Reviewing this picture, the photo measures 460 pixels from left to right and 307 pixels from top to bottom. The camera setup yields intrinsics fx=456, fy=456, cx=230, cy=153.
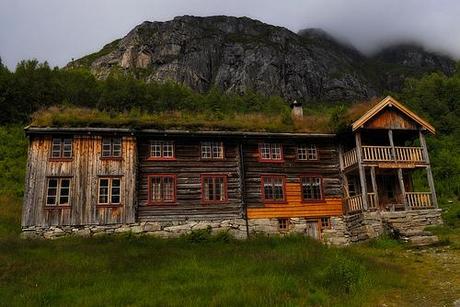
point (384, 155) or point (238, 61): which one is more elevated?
point (238, 61)

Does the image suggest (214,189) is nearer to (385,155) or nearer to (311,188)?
(311,188)

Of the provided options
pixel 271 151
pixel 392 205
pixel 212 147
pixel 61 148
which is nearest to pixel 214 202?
pixel 212 147

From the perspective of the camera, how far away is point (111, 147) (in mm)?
28766

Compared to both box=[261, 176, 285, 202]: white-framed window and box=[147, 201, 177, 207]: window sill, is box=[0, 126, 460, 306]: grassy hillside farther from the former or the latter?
box=[261, 176, 285, 202]: white-framed window

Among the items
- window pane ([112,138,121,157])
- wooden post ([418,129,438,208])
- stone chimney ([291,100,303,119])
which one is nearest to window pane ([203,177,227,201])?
window pane ([112,138,121,157])

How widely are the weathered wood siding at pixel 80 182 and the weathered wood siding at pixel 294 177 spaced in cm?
772

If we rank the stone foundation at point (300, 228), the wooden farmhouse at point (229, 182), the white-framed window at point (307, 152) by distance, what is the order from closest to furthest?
the stone foundation at point (300, 228), the wooden farmhouse at point (229, 182), the white-framed window at point (307, 152)

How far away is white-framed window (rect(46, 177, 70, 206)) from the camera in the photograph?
1069 inches

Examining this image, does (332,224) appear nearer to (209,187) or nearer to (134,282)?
(209,187)

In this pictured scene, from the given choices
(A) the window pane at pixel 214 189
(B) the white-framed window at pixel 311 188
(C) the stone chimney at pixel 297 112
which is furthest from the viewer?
(C) the stone chimney at pixel 297 112

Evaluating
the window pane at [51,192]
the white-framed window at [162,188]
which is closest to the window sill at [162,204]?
the white-framed window at [162,188]

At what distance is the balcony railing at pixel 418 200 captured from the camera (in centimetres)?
2995

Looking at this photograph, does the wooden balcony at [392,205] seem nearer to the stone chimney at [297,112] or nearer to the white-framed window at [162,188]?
the stone chimney at [297,112]

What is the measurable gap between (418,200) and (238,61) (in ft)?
349
